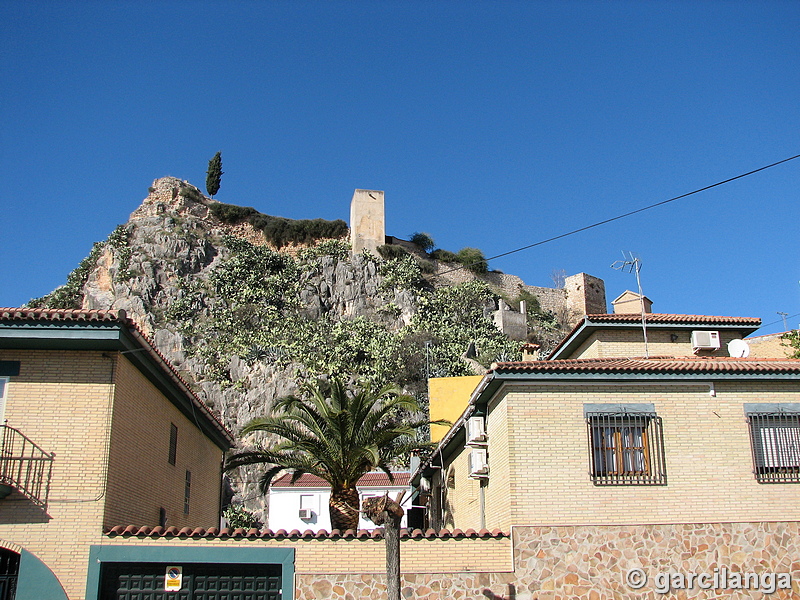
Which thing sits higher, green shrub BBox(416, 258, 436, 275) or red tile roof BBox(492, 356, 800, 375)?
green shrub BBox(416, 258, 436, 275)

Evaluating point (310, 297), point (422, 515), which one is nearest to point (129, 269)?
point (310, 297)

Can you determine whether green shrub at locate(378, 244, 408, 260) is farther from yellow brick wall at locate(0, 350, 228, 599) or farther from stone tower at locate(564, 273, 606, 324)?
yellow brick wall at locate(0, 350, 228, 599)

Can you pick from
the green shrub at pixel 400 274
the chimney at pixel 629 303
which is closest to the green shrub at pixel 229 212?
the green shrub at pixel 400 274

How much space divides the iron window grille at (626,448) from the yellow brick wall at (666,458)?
133 mm

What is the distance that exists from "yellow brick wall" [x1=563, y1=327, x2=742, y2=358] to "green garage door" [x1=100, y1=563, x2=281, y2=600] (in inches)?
460

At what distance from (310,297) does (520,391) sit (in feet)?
141

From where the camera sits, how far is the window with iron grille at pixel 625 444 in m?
13.7

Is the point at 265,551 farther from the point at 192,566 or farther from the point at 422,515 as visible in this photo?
the point at 422,515

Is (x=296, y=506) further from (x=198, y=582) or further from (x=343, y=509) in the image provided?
(x=198, y=582)

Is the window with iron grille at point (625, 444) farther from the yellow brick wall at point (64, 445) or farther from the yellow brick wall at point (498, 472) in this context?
the yellow brick wall at point (64, 445)

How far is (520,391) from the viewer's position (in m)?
13.9

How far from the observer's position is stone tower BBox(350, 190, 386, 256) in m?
62.9

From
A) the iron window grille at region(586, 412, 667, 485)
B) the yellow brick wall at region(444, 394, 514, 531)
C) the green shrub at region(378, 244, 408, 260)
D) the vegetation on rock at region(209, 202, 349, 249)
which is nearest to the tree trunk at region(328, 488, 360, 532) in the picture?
the yellow brick wall at region(444, 394, 514, 531)

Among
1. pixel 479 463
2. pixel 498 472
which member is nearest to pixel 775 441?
pixel 498 472
